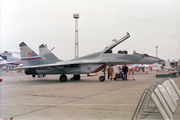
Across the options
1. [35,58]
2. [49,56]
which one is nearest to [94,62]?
[49,56]

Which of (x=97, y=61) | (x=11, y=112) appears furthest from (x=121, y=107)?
(x=97, y=61)

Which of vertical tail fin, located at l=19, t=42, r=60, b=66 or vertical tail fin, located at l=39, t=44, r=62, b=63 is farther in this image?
vertical tail fin, located at l=39, t=44, r=62, b=63

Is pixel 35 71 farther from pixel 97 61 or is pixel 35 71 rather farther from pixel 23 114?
pixel 23 114

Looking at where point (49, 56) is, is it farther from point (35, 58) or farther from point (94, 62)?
A: point (94, 62)

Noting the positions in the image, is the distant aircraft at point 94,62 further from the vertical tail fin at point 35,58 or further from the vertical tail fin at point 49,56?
the vertical tail fin at point 49,56

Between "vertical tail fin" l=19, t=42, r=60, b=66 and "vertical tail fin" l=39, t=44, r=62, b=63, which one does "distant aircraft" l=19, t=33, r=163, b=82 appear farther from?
"vertical tail fin" l=39, t=44, r=62, b=63

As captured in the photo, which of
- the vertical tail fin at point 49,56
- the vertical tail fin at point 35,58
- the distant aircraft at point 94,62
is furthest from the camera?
the vertical tail fin at point 49,56

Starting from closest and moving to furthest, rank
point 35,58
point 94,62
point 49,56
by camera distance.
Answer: point 94,62, point 35,58, point 49,56

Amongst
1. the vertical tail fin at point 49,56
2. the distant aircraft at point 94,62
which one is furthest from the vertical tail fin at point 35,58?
the distant aircraft at point 94,62

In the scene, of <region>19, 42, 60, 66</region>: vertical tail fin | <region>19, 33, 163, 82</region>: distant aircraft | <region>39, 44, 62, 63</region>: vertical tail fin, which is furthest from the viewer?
<region>39, 44, 62, 63</region>: vertical tail fin

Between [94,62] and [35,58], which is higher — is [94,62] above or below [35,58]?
below

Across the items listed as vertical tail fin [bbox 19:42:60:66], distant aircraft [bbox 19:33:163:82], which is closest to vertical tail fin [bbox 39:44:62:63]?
vertical tail fin [bbox 19:42:60:66]

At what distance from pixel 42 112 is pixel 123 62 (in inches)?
423

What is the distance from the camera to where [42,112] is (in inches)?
208
